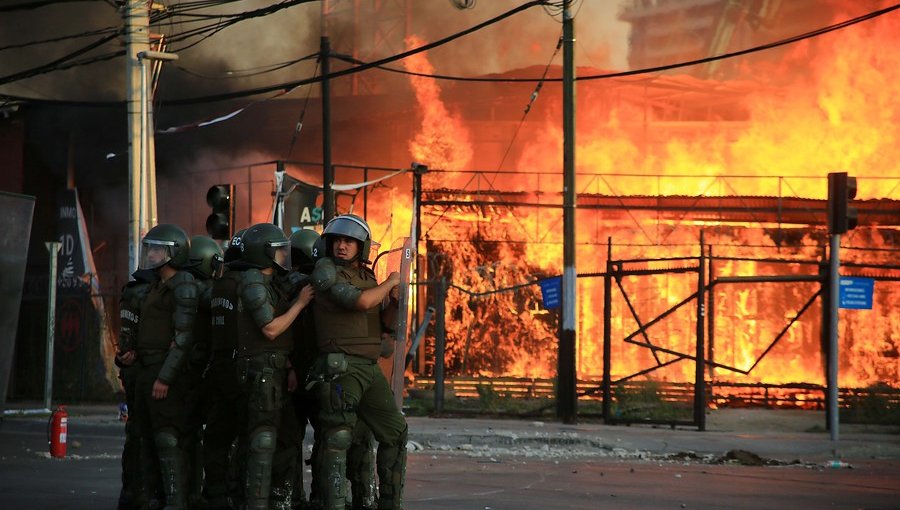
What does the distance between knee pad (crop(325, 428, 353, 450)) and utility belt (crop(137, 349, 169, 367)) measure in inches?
60.1

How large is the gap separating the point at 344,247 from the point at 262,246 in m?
0.56

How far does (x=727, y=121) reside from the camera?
37594mm

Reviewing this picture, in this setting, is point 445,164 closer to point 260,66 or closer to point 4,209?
point 260,66

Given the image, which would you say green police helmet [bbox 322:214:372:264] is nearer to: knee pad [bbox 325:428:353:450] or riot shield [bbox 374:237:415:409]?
riot shield [bbox 374:237:415:409]

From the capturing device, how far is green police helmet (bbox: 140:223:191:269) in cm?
894

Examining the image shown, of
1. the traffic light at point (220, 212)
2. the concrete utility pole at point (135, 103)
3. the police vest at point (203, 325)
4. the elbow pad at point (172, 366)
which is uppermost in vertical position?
the concrete utility pole at point (135, 103)

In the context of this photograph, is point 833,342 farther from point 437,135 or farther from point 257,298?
point 437,135

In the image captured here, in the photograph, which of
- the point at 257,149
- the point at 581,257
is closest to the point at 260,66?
the point at 257,149

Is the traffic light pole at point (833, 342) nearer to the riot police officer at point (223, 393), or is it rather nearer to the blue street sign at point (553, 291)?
the blue street sign at point (553, 291)

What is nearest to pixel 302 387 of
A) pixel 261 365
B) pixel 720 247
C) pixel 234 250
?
pixel 261 365

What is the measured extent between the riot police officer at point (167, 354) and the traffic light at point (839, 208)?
29.4 ft

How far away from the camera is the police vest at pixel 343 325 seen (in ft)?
26.3

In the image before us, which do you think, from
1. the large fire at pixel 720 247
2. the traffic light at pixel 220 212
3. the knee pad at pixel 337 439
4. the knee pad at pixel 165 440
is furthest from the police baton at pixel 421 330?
the knee pad at pixel 337 439

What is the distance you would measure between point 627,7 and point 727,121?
6.85m
